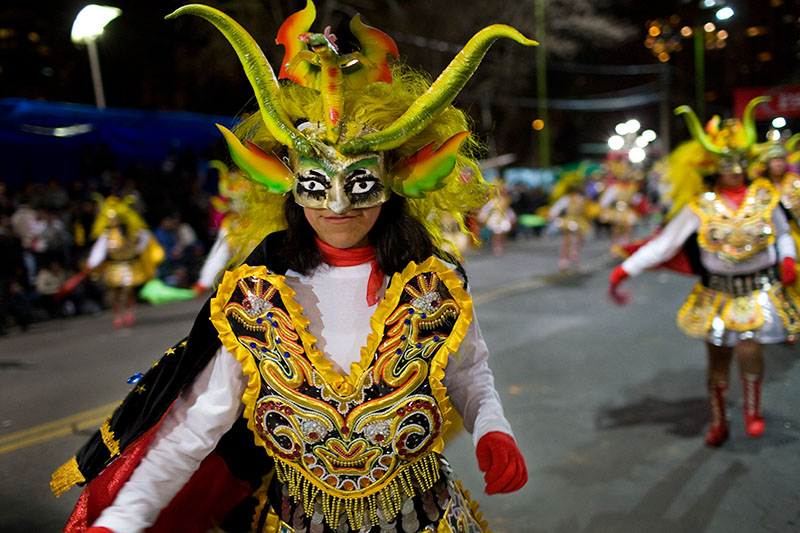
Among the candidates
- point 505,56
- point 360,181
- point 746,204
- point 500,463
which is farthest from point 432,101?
point 505,56

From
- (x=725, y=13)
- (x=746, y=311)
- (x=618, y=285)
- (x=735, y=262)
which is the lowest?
(x=746, y=311)

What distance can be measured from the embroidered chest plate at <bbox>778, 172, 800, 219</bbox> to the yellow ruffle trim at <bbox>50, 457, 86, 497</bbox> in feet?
15.8

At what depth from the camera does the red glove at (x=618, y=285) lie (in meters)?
4.21

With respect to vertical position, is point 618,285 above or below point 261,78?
below

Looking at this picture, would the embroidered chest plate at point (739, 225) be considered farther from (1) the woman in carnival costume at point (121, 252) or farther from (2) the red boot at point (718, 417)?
(1) the woman in carnival costume at point (121, 252)

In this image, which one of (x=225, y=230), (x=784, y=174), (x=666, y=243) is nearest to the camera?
(x=666, y=243)

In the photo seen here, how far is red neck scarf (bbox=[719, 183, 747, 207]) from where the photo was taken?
3.96 m

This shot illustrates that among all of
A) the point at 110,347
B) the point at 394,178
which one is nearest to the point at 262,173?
the point at 394,178

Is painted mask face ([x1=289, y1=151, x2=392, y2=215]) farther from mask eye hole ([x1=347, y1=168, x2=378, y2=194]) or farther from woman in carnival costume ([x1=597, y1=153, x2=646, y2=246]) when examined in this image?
woman in carnival costume ([x1=597, y1=153, x2=646, y2=246])

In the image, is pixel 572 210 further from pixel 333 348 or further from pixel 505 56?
pixel 333 348

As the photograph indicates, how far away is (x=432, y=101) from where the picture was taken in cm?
165

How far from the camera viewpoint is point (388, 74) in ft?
5.76

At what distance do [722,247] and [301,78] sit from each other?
3.19 metres

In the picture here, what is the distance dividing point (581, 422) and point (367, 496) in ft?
10.2
